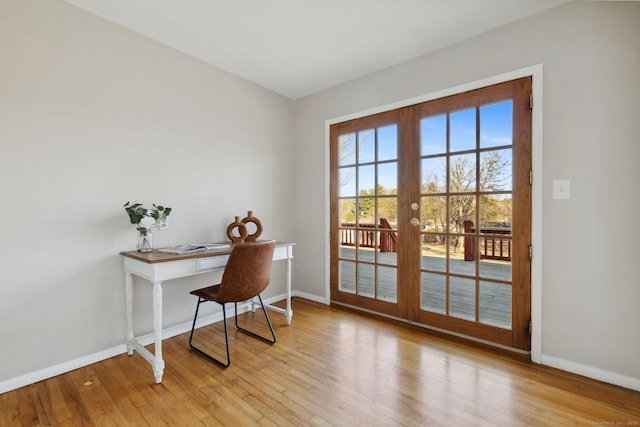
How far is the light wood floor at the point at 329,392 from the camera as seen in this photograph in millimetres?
1482

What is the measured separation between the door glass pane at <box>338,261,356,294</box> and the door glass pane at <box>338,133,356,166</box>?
44.0 inches

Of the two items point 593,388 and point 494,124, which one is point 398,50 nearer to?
point 494,124

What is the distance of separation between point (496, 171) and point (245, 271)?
2047 mm

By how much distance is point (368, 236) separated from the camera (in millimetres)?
2994

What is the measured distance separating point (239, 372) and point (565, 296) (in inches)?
88.1

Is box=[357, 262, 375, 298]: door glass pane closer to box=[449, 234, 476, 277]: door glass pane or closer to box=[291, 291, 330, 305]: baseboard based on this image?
box=[291, 291, 330, 305]: baseboard

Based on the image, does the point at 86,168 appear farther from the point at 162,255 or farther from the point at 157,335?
the point at 157,335

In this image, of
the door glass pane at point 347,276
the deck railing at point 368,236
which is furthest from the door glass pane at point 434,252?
the door glass pane at point 347,276

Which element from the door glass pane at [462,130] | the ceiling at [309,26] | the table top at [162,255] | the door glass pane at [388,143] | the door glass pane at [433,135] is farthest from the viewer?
the door glass pane at [388,143]

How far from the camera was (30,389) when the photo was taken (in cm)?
172

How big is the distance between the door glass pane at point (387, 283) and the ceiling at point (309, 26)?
1988mm

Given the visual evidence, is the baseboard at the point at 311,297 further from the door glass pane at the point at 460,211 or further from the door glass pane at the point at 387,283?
the door glass pane at the point at 460,211

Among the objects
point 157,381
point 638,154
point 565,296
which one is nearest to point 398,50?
point 638,154

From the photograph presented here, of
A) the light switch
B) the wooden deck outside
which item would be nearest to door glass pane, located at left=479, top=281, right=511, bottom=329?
the wooden deck outside
